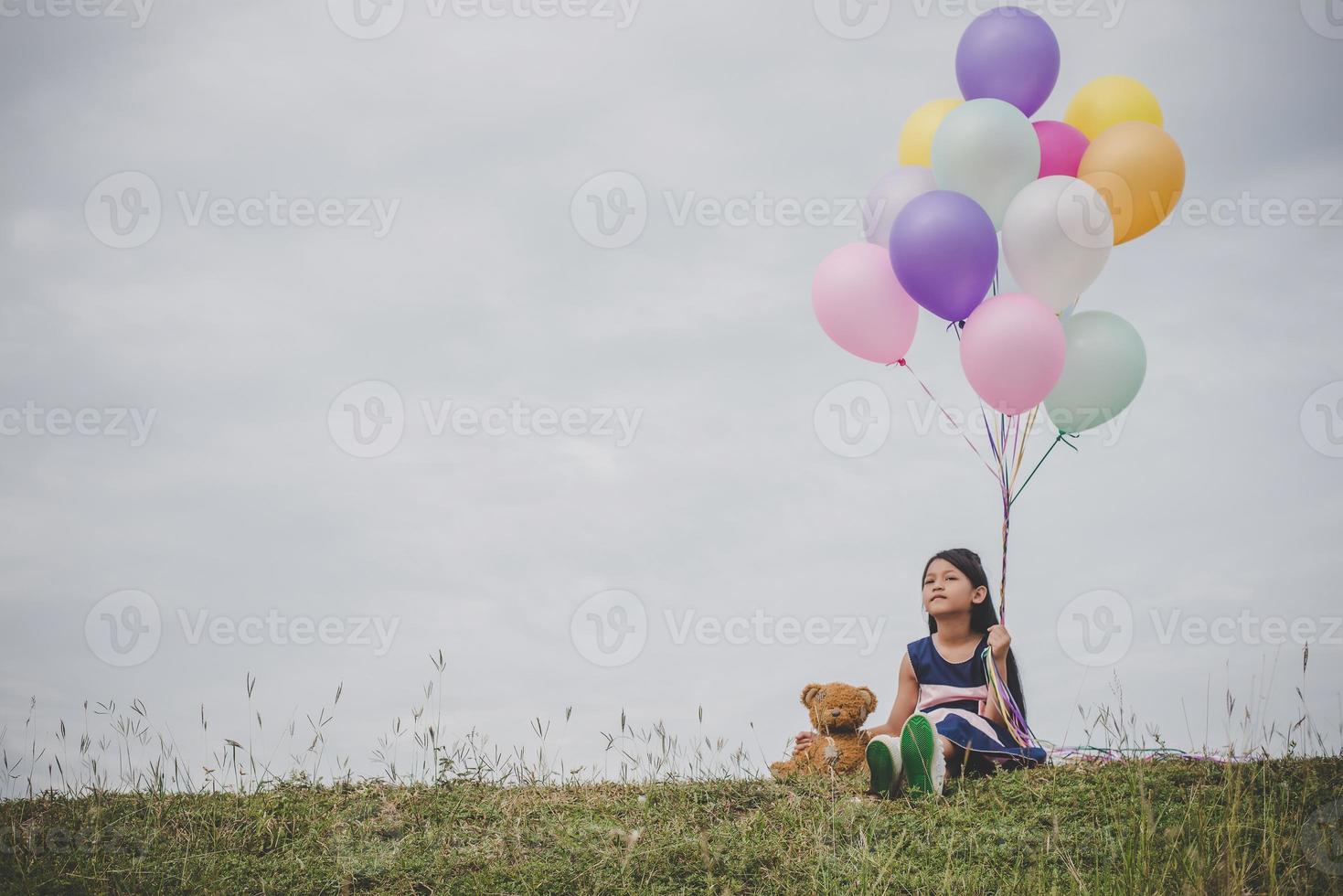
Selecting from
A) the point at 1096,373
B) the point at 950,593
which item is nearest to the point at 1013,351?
the point at 1096,373

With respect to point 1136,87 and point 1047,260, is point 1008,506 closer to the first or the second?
point 1047,260

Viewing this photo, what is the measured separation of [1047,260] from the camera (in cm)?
609

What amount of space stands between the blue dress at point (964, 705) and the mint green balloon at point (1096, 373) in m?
1.53

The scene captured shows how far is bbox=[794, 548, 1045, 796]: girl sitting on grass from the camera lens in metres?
5.69

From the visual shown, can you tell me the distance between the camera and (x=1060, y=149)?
6715 millimetres

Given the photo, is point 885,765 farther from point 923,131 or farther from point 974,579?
point 923,131

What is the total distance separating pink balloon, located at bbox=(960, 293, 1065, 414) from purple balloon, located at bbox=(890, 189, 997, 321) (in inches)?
7.6

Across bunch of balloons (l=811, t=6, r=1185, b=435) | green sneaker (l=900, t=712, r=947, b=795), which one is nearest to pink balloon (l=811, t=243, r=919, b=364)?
bunch of balloons (l=811, t=6, r=1185, b=435)

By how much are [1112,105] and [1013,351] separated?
2191 mm

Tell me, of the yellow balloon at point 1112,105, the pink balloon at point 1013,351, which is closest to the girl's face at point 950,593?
the pink balloon at point 1013,351

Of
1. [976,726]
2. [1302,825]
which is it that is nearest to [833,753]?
[976,726]

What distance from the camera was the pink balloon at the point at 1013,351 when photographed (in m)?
5.86

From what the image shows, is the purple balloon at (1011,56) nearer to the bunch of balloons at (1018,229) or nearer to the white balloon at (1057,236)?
the bunch of balloons at (1018,229)

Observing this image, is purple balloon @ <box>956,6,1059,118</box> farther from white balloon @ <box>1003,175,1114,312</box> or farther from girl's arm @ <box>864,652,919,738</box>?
girl's arm @ <box>864,652,919,738</box>
